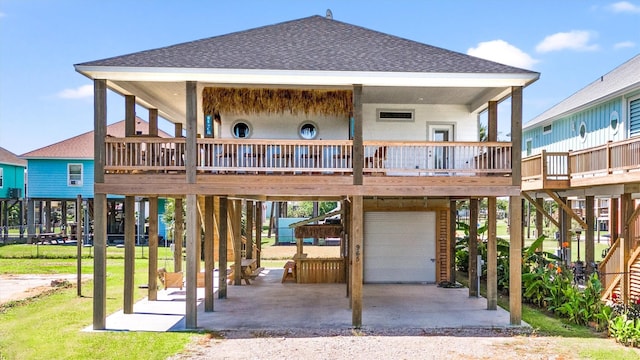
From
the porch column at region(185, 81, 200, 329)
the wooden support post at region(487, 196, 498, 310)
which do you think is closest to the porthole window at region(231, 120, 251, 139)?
the porch column at region(185, 81, 200, 329)

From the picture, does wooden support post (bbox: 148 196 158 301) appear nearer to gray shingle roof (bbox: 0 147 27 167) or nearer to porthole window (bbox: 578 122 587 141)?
porthole window (bbox: 578 122 587 141)

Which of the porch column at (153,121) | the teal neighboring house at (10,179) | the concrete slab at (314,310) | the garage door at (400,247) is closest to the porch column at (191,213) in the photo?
the concrete slab at (314,310)

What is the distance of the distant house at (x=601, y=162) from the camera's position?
14.1 metres

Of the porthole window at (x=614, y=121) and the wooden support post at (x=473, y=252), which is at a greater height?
the porthole window at (x=614, y=121)

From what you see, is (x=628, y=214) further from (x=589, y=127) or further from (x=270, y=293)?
(x=270, y=293)

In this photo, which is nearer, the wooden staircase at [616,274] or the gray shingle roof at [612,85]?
the wooden staircase at [616,274]

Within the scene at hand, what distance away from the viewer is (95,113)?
11.6m

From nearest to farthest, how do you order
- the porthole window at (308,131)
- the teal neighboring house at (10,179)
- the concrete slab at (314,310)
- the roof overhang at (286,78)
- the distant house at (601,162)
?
the roof overhang at (286,78) < the concrete slab at (314,310) < the distant house at (601,162) < the porthole window at (308,131) < the teal neighboring house at (10,179)

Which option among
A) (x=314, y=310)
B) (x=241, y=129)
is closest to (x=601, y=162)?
(x=314, y=310)

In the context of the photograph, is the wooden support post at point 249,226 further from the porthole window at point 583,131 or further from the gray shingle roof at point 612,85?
the porthole window at point 583,131

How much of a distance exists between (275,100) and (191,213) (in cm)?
408

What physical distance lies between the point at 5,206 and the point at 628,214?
41630 mm

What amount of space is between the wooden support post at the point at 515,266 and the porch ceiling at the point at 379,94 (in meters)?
3.18

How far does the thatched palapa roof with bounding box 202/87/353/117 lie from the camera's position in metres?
14.1
